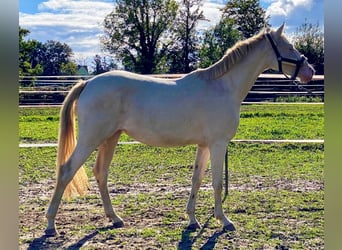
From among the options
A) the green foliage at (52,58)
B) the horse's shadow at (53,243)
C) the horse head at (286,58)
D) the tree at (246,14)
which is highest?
the tree at (246,14)

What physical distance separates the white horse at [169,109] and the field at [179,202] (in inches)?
8.3

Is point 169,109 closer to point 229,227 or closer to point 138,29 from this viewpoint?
point 229,227

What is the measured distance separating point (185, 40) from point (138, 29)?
307cm

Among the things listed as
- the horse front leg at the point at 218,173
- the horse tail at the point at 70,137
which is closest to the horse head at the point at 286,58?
the horse front leg at the point at 218,173

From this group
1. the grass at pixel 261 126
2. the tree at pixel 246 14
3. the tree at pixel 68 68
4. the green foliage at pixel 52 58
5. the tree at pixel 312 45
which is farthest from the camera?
the tree at pixel 68 68

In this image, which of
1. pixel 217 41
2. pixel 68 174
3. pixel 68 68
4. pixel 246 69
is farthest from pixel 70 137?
pixel 68 68

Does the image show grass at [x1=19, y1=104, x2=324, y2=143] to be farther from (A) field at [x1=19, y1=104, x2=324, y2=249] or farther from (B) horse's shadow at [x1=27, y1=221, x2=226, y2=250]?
(B) horse's shadow at [x1=27, y1=221, x2=226, y2=250]

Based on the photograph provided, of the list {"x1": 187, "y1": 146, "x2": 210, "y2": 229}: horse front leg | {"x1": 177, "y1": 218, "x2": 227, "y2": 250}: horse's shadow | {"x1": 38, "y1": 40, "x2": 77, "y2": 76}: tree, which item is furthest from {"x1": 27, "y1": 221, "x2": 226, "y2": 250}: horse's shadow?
{"x1": 38, "y1": 40, "x2": 77, "y2": 76}: tree

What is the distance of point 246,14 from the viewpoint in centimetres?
2461

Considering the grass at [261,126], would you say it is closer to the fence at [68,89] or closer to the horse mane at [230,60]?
the fence at [68,89]

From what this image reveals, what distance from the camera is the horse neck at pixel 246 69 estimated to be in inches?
140
